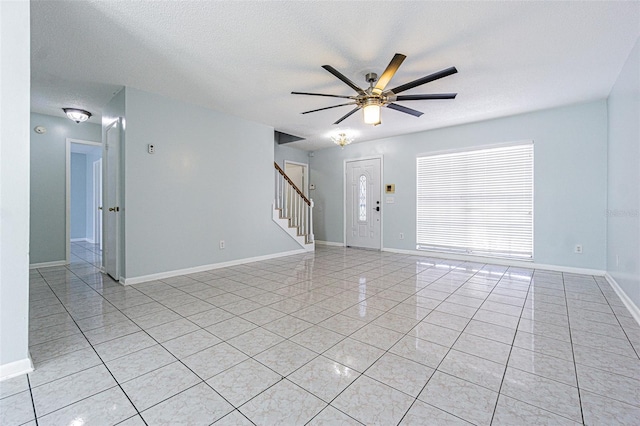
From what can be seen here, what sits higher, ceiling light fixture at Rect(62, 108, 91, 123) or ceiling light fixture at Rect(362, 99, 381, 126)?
ceiling light fixture at Rect(62, 108, 91, 123)

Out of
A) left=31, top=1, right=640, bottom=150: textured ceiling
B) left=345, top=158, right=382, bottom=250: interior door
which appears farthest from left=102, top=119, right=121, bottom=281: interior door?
left=345, top=158, right=382, bottom=250: interior door

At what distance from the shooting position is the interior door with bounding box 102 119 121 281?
391 centimetres

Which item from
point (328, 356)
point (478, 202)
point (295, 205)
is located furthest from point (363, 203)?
point (328, 356)

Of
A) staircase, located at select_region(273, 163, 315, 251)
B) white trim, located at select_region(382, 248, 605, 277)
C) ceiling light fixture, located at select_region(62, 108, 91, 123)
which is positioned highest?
ceiling light fixture, located at select_region(62, 108, 91, 123)

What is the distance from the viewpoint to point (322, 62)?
118 inches

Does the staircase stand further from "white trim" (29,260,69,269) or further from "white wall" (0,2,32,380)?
"white wall" (0,2,32,380)

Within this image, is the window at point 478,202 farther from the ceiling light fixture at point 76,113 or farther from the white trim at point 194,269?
the ceiling light fixture at point 76,113

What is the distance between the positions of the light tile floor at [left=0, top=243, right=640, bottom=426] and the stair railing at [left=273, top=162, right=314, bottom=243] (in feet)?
9.37

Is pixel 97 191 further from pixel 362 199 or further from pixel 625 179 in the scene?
pixel 625 179

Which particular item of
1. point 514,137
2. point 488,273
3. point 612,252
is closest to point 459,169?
point 514,137

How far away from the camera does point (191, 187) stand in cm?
439

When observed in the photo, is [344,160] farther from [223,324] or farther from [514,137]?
[223,324]

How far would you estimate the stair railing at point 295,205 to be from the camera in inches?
245

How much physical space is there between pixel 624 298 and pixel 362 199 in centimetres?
469
